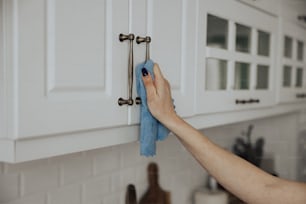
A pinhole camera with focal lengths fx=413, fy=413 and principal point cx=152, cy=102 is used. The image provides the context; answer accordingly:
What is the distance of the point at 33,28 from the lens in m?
0.74

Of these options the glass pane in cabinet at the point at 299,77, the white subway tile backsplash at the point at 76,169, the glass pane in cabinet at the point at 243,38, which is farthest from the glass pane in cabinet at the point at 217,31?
the glass pane in cabinet at the point at 299,77

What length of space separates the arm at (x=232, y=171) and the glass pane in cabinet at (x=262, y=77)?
2.10 ft

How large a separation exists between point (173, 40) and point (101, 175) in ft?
1.77

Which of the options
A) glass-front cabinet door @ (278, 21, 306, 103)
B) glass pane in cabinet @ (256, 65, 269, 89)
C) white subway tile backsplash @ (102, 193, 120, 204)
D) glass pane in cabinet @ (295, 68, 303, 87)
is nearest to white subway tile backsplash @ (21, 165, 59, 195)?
white subway tile backsplash @ (102, 193, 120, 204)

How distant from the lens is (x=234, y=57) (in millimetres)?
1498

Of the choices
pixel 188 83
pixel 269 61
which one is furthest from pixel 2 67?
pixel 269 61

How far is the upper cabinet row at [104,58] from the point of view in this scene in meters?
0.73

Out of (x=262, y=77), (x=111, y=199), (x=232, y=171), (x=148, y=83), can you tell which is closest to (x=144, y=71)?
(x=148, y=83)

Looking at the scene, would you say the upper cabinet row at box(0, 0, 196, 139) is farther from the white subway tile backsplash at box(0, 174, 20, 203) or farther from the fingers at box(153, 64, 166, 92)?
the white subway tile backsplash at box(0, 174, 20, 203)

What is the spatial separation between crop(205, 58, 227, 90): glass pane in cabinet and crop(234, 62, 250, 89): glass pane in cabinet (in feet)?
0.35

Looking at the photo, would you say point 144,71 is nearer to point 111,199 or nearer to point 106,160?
point 106,160

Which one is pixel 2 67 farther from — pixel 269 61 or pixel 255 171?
pixel 269 61

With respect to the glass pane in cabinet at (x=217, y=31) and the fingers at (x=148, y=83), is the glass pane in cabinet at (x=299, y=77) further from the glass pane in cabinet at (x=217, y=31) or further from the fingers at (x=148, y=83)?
the fingers at (x=148, y=83)

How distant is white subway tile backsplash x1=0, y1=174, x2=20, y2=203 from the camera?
1.05 m
